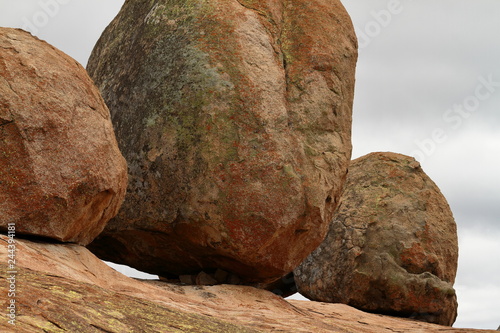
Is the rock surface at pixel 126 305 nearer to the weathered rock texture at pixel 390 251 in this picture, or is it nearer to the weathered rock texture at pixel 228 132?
the weathered rock texture at pixel 228 132

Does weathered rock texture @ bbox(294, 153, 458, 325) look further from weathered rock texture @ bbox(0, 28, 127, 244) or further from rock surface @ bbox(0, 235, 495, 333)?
weathered rock texture @ bbox(0, 28, 127, 244)

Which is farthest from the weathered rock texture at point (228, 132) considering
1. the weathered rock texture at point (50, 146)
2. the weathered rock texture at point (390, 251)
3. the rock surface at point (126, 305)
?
the weathered rock texture at point (390, 251)

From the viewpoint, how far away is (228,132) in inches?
309

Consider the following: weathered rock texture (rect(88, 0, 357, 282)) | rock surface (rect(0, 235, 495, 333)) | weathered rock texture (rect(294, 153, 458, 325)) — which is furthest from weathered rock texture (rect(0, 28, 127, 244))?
weathered rock texture (rect(294, 153, 458, 325))

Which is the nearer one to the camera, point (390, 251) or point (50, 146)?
point (50, 146)

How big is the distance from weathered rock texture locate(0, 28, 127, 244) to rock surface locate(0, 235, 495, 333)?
0.28 meters

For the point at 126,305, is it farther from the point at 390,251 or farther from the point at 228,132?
the point at 390,251

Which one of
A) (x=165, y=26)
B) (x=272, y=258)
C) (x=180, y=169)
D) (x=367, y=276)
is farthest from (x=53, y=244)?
(x=367, y=276)

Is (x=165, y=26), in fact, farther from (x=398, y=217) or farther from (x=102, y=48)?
(x=398, y=217)

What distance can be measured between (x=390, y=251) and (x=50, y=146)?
650 cm

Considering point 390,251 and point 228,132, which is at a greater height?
point 228,132

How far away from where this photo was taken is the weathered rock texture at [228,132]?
7805mm

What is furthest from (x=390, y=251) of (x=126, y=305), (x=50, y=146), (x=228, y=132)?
(x=126, y=305)

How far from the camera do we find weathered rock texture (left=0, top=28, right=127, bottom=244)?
237 inches
